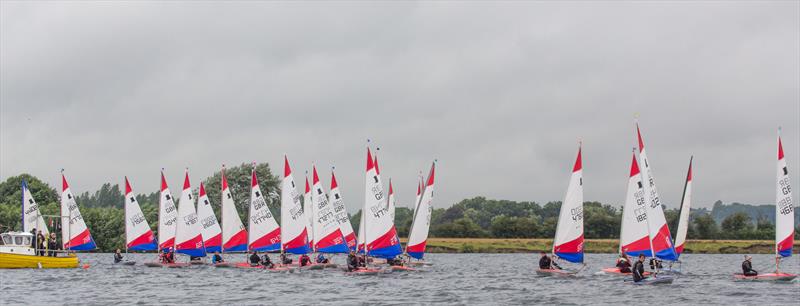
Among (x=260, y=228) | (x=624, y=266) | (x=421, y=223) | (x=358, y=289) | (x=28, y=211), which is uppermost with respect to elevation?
(x=28, y=211)

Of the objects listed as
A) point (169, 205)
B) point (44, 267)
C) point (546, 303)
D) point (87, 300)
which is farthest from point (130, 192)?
point (546, 303)

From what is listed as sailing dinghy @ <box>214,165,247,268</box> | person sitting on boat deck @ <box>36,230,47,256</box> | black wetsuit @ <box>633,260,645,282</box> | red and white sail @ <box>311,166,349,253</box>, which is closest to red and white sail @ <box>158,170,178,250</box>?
sailing dinghy @ <box>214,165,247,268</box>

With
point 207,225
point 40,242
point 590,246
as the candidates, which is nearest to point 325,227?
point 207,225

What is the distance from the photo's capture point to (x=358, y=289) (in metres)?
54.0

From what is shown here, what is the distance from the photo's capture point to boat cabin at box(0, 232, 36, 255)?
224 ft

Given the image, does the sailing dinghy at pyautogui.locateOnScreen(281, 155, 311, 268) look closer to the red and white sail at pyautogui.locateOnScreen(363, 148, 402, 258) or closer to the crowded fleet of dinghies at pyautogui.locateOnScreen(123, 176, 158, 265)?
the red and white sail at pyautogui.locateOnScreen(363, 148, 402, 258)

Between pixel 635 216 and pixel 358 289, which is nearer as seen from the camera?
pixel 358 289

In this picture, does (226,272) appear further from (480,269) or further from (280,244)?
(480,269)

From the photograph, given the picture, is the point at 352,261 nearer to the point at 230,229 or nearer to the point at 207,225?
the point at 230,229

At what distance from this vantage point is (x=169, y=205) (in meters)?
81.2

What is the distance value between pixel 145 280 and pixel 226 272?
9.28m

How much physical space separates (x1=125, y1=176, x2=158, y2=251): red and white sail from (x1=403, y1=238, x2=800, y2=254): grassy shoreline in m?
54.8

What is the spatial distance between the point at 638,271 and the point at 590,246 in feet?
256

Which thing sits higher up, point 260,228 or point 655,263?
point 260,228
